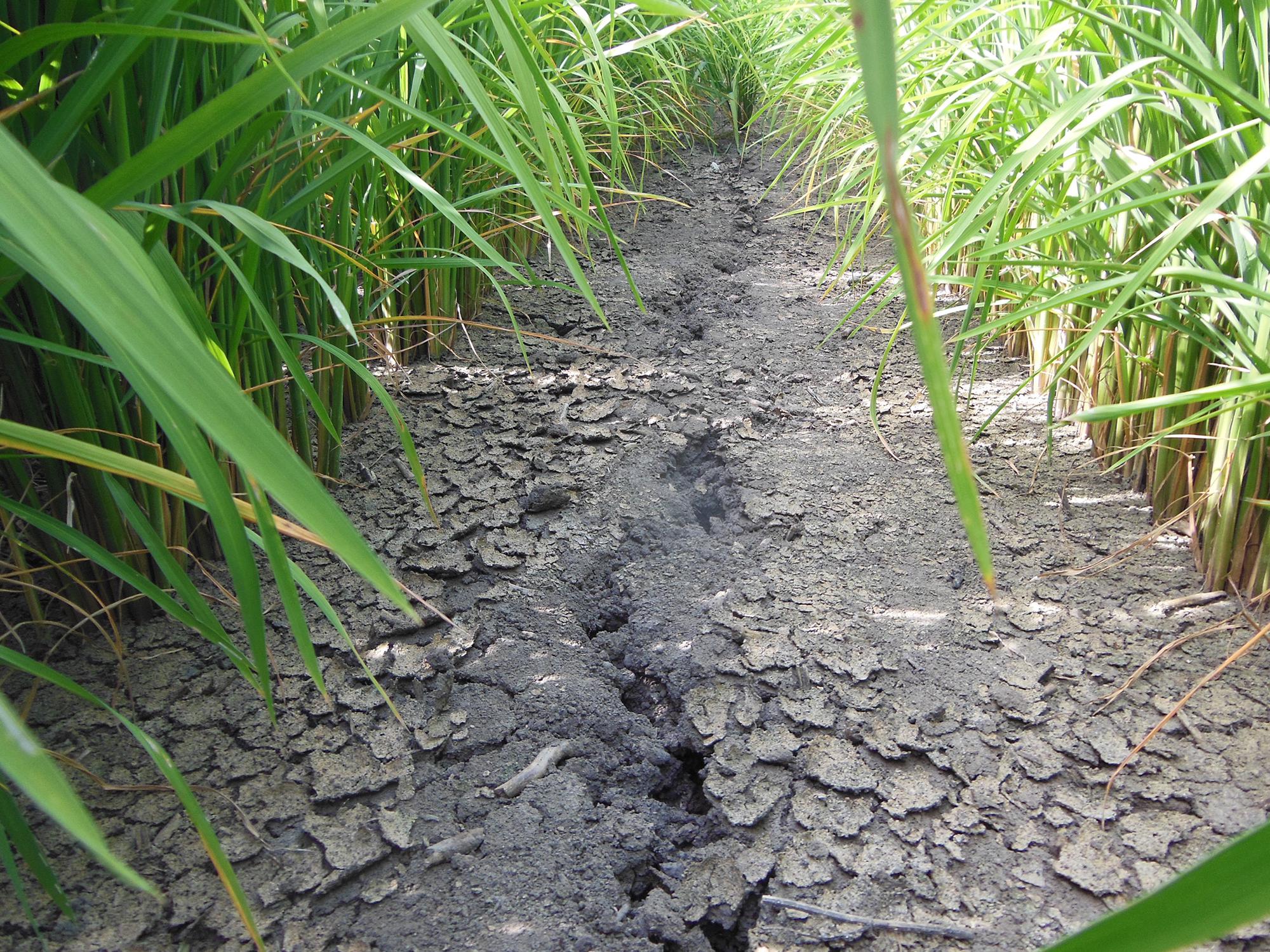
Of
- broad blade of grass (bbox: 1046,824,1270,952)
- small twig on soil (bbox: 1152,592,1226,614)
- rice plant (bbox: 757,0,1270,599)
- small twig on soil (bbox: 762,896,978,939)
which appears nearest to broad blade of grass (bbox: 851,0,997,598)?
broad blade of grass (bbox: 1046,824,1270,952)

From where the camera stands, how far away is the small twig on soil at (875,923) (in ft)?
2.21

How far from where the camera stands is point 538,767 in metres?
0.83

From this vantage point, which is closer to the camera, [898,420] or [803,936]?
[803,936]

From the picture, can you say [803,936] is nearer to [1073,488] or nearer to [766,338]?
[1073,488]

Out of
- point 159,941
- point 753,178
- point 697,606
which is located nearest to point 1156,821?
point 697,606

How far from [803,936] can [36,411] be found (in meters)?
0.83

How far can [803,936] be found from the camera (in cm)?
69

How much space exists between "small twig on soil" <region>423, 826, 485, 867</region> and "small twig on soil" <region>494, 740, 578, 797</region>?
0.05m

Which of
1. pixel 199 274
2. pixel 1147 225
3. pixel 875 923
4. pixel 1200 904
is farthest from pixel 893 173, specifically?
pixel 1147 225

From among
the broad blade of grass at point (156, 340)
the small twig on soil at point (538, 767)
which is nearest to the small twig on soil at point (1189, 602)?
the small twig on soil at point (538, 767)

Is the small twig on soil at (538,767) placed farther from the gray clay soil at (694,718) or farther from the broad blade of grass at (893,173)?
the broad blade of grass at (893,173)

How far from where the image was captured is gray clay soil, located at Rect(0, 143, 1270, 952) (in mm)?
704

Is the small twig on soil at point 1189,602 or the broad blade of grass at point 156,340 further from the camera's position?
the small twig on soil at point 1189,602

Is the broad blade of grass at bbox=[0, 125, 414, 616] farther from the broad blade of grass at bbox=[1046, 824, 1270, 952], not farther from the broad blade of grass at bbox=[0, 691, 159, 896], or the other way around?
the broad blade of grass at bbox=[1046, 824, 1270, 952]
